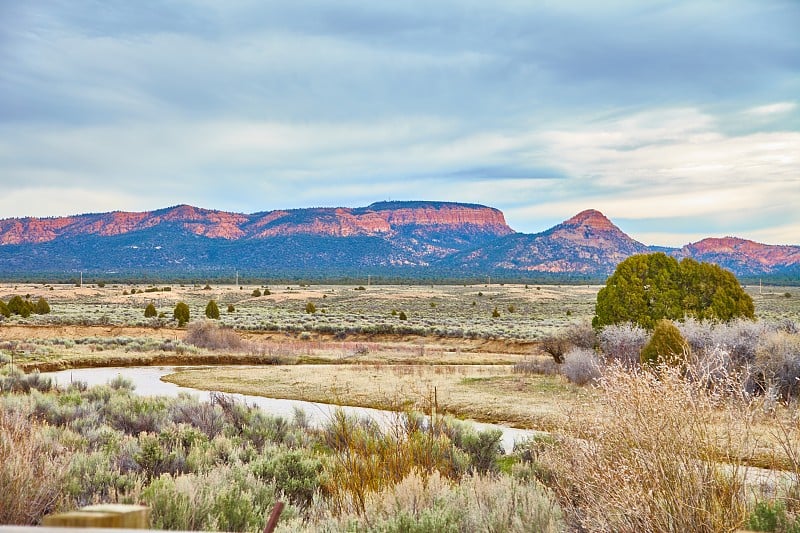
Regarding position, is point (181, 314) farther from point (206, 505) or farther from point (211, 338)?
point (206, 505)

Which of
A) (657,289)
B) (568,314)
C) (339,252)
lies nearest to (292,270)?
(339,252)

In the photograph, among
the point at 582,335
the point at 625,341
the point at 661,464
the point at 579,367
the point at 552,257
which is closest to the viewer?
the point at 661,464

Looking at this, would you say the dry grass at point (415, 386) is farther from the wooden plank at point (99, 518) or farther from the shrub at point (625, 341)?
the wooden plank at point (99, 518)

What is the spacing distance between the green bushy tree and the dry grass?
278 centimetres

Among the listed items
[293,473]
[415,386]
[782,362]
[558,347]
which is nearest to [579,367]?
[558,347]

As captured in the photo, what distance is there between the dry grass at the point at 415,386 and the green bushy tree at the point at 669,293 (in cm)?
278

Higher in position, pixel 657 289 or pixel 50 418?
pixel 657 289

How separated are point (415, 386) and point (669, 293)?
7.58 meters

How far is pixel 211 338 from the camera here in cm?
3388

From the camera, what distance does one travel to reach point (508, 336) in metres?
37.9

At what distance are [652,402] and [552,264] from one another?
182286 mm

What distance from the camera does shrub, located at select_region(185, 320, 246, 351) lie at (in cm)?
3341

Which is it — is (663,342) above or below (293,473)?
above

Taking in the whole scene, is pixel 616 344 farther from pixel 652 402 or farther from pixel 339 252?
pixel 339 252
